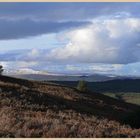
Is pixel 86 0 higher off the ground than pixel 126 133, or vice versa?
pixel 86 0

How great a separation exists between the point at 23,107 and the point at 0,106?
190 cm

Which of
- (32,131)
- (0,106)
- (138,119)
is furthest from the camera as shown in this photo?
(138,119)

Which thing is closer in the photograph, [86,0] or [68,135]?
[68,135]

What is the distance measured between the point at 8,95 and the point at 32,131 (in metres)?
15.5

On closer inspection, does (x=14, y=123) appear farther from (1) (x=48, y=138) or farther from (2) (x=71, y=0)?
(2) (x=71, y=0)

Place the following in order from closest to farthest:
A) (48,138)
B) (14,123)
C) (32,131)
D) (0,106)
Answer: (48,138) < (32,131) < (14,123) < (0,106)

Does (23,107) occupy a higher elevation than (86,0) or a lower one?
lower

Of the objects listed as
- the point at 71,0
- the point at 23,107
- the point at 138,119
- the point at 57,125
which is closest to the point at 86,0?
the point at 71,0

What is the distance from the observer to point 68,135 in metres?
17.8

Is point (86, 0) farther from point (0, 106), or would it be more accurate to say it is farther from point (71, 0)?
point (0, 106)

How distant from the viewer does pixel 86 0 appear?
21125 mm

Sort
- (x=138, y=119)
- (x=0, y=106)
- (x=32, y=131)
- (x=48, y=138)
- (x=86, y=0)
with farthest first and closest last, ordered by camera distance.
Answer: (x=138, y=119) < (x=0, y=106) < (x=86, y=0) < (x=32, y=131) < (x=48, y=138)

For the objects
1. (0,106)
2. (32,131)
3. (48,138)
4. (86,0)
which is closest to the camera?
(48,138)

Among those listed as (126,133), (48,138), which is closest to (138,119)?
(126,133)
